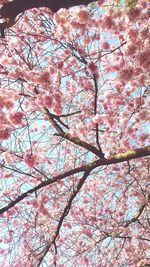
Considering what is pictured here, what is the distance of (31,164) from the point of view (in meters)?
5.63

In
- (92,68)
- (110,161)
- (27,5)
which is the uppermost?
(92,68)

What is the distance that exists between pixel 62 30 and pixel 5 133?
1.75m

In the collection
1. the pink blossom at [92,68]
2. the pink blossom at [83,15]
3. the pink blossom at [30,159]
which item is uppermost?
the pink blossom at [83,15]

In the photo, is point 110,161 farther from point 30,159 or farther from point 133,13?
point 133,13

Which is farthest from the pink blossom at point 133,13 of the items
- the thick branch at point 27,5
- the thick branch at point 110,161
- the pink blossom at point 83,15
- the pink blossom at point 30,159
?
the pink blossom at point 30,159

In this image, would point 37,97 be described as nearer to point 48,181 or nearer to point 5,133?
point 5,133

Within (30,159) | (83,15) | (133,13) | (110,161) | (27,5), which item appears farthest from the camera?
(30,159)

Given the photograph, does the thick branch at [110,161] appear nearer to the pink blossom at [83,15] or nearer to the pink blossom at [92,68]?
the pink blossom at [92,68]

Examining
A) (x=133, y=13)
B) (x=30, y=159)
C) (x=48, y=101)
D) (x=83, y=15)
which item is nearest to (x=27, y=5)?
(x=83, y=15)

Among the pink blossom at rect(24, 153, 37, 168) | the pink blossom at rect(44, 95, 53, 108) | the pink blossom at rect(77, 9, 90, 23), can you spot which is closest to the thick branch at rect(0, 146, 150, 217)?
the pink blossom at rect(24, 153, 37, 168)

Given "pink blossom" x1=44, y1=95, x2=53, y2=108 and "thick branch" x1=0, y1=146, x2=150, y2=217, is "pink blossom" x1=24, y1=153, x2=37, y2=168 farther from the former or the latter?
"pink blossom" x1=44, y1=95, x2=53, y2=108

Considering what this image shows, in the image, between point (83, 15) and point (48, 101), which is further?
point (48, 101)

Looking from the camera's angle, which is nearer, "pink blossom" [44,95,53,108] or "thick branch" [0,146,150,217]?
"thick branch" [0,146,150,217]

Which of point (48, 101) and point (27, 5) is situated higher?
point (48, 101)
